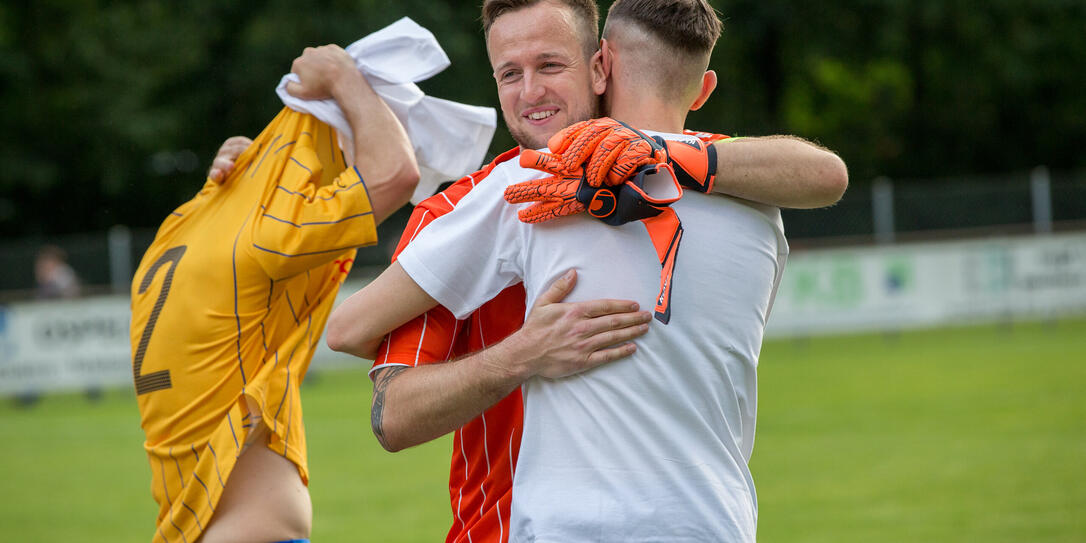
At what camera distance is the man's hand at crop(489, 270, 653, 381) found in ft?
7.52

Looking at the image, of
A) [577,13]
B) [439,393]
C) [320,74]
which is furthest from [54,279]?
[439,393]

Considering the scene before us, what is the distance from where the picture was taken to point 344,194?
3279 mm

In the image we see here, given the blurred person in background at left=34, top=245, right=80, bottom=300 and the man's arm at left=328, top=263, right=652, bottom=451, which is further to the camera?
the blurred person in background at left=34, top=245, right=80, bottom=300

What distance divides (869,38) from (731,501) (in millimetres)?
34124

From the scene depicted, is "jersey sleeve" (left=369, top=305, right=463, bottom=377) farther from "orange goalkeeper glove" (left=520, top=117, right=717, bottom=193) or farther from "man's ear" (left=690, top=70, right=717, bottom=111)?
"man's ear" (left=690, top=70, right=717, bottom=111)

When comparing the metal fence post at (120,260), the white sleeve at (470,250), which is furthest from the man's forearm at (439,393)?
the metal fence post at (120,260)

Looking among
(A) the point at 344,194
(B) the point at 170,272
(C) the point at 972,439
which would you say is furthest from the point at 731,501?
(C) the point at 972,439

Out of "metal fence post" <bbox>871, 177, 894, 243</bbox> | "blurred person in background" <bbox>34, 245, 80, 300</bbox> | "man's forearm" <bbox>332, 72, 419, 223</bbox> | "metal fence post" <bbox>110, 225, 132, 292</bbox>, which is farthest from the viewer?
"metal fence post" <bbox>871, 177, 894, 243</bbox>

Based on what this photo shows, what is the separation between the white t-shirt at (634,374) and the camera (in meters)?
2.28

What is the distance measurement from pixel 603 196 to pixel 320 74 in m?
1.49

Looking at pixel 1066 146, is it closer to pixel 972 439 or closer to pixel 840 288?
pixel 840 288

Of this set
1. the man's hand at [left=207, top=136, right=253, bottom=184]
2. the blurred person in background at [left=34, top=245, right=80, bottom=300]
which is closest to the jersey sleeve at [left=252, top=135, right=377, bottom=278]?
the man's hand at [left=207, top=136, right=253, bottom=184]

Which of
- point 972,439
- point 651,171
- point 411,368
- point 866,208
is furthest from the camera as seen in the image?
point 866,208

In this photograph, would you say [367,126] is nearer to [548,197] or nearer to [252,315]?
[252,315]
